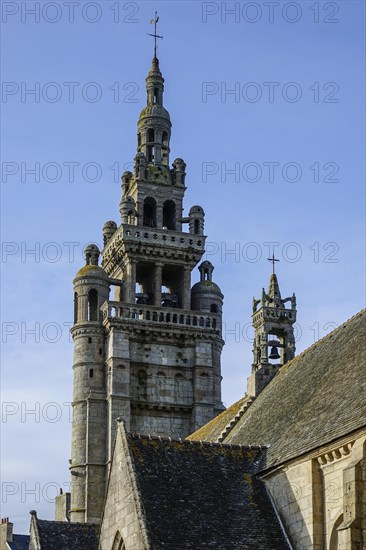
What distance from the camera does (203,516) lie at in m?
30.5

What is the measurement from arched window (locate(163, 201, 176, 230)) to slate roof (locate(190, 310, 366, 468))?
24124 millimetres

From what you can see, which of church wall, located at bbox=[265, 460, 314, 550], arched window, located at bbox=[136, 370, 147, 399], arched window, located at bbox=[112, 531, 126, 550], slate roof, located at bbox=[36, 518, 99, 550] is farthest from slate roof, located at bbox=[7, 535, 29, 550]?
church wall, located at bbox=[265, 460, 314, 550]

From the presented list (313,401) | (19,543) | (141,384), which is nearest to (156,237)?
(141,384)

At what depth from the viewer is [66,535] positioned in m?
39.0

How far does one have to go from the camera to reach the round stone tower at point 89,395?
198 feet

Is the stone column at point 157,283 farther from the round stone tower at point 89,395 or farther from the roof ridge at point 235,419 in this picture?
the roof ridge at point 235,419

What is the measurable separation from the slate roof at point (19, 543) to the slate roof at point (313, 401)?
30694mm

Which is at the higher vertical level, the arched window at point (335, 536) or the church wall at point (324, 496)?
the church wall at point (324, 496)

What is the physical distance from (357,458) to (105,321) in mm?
35527

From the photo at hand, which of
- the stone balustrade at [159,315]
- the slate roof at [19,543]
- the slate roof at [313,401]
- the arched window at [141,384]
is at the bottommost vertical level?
the slate roof at [19,543]

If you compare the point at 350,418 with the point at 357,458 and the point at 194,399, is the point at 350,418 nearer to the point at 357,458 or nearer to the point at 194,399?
the point at 357,458

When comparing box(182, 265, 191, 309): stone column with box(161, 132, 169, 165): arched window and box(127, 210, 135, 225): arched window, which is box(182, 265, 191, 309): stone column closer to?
box(127, 210, 135, 225): arched window

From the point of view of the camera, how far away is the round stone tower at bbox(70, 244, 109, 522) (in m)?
60.5

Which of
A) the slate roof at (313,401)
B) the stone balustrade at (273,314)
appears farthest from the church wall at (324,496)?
the stone balustrade at (273,314)
